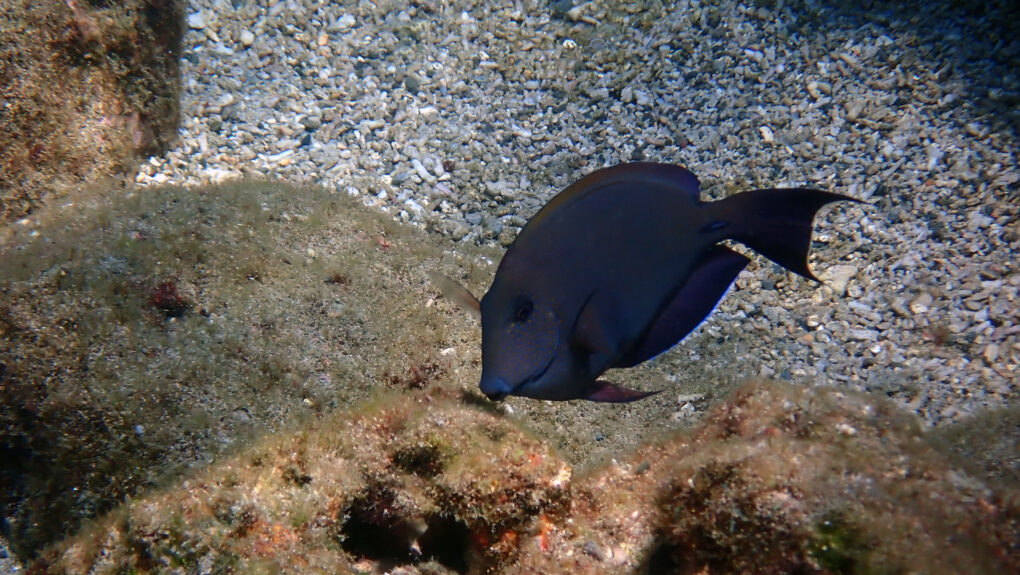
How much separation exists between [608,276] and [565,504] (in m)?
0.92

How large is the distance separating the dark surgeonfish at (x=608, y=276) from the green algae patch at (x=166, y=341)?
136 cm

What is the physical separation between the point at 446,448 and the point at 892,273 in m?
3.44

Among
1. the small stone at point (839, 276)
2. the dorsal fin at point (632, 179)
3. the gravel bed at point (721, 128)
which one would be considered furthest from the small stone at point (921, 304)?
the dorsal fin at point (632, 179)

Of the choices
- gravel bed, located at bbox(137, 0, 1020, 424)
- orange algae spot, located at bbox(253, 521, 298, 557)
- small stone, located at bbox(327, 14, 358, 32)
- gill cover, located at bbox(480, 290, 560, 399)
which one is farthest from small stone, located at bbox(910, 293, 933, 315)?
small stone, located at bbox(327, 14, 358, 32)

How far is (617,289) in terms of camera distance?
154cm

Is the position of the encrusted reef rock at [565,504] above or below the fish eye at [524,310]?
below

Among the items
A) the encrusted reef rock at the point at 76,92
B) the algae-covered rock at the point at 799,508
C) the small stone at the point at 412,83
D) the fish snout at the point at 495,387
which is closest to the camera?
the algae-covered rock at the point at 799,508

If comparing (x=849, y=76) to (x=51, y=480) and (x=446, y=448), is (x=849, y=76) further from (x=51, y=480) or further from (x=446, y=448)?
(x=51, y=480)

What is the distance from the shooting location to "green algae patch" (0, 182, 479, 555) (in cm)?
256

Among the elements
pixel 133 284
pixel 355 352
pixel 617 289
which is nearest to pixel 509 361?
pixel 617 289

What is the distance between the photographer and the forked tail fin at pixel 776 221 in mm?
1429

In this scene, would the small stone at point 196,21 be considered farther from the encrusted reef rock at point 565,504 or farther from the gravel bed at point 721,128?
the encrusted reef rock at point 565,504

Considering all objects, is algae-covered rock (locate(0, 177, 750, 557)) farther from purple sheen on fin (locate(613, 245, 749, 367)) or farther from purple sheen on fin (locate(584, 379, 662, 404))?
purple sheen on fin (locate(613, 245, 749, 367))

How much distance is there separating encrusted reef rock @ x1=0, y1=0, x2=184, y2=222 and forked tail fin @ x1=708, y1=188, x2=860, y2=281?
14.9 feet
